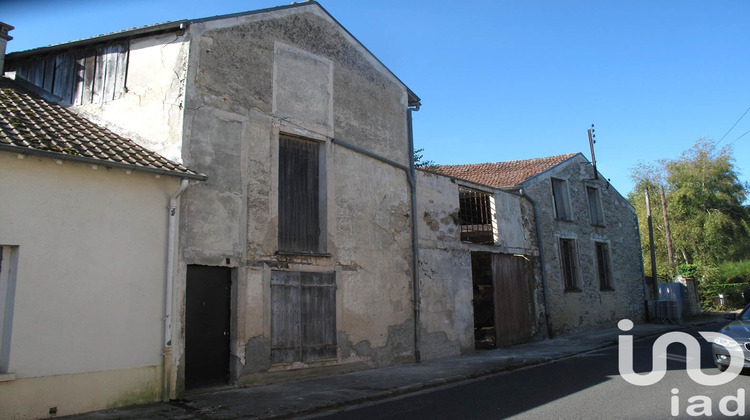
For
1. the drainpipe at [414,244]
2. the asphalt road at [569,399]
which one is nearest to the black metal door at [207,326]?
the asphalt road at [569,399]

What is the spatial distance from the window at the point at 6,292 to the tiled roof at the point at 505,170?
14.2 metres

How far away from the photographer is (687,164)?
3512 cm

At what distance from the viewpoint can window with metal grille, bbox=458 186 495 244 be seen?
52.5ft

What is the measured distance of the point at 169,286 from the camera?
26.5 feet

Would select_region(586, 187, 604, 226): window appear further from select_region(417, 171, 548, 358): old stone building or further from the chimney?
the chimney

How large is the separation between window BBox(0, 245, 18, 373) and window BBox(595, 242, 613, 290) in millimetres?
19214

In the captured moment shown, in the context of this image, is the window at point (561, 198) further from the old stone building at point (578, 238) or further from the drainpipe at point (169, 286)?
the drainpipe at point (169, 286)

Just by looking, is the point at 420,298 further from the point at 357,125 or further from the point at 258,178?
the point at 258,178

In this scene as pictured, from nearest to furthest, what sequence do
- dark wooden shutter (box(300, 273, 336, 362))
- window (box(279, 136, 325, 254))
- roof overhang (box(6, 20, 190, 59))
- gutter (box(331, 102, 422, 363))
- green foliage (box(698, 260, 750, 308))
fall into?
roof overhang (box(6, 20, 190, 59)), dark wooden shutter (box(300, 273, 336, 362)), window (box(279, 136, 325, 254)), gutter (box(331, 102, 422, 363)), green foliage (box(698, 260, 750, 308))

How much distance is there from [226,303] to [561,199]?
14452 mm

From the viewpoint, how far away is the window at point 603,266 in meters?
20.6

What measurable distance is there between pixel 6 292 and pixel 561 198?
691 inches

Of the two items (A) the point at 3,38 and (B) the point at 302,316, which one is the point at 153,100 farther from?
(B) the point at 302,316

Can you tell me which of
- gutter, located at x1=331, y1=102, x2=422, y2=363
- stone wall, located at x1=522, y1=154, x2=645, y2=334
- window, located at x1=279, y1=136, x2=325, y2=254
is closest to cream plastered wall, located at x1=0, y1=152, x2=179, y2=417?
window, located at x1=279, y1=136, x2=325, y2=254
